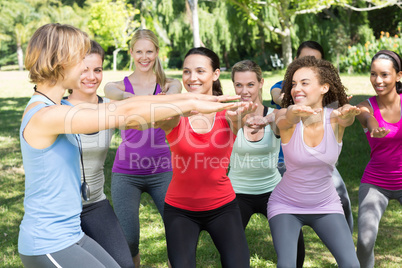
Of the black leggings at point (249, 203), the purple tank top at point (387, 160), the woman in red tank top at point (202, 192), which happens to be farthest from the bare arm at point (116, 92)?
the purple tank top at point (387, 160)

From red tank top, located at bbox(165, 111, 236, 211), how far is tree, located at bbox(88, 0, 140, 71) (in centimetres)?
4508

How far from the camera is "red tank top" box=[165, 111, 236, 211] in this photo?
12.4 feet

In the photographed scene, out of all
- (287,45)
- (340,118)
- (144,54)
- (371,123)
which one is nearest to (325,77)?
(340,118)

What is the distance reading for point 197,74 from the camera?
431cm

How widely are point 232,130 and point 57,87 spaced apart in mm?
1650

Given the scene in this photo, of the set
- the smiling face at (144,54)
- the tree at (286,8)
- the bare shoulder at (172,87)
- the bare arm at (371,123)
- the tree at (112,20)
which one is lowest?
the bare arm at (371,123)

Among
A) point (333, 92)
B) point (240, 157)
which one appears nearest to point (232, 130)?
point (240, 157)

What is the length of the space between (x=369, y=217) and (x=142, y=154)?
2.29 m

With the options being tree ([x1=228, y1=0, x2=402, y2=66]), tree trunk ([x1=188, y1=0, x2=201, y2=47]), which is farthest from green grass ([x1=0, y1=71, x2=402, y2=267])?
tree ([x1=228, y1=0, x2=402, y2=66])

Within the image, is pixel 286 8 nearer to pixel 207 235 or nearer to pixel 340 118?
pixel 207 235

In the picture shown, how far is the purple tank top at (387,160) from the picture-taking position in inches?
180

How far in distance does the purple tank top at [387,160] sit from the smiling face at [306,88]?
2.83ft

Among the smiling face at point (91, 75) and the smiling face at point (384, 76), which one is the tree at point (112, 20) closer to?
the smiling face at point (91, 75)

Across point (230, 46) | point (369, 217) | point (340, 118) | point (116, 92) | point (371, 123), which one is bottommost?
point (369, 217)
